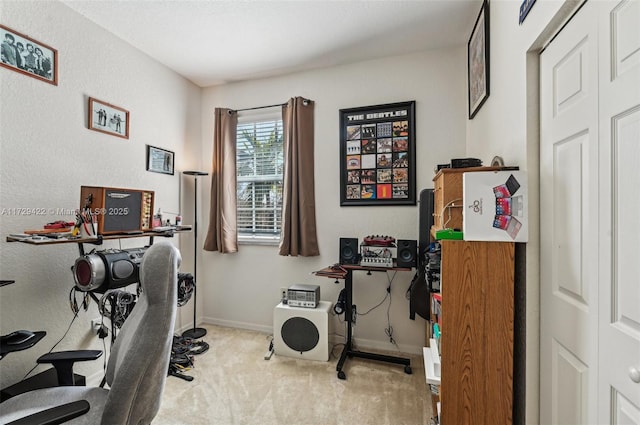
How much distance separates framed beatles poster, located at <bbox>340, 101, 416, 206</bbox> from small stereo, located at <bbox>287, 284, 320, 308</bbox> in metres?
0.89

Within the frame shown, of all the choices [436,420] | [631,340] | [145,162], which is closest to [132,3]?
[145,162]

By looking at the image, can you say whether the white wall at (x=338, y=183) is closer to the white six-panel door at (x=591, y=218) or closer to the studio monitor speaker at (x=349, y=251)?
the studio monitor speaker at (x=349, y=251)

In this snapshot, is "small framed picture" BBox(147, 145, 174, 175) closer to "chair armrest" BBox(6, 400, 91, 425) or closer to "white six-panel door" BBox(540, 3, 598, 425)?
"chair armrest" BBox(6, 400, 91, 425)

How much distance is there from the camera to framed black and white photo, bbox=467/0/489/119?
176 centimetres

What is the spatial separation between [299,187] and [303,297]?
1052mm

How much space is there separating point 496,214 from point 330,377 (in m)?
1.74

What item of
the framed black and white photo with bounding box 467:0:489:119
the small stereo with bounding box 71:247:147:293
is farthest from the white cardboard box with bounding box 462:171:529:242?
the small stereo with bounding box 71:247:147:293

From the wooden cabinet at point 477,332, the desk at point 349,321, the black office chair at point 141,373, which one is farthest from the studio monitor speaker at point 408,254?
the black office chair at point 141,373

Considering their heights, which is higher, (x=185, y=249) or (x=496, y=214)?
(x=496, y=214)

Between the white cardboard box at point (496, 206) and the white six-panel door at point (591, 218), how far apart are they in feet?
0.33

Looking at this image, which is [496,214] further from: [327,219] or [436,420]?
[327,219]

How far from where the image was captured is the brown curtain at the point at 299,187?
2746 millimetres

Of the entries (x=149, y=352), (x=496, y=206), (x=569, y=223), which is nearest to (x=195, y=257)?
(x=149, y=352)

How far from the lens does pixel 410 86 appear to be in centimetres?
256
